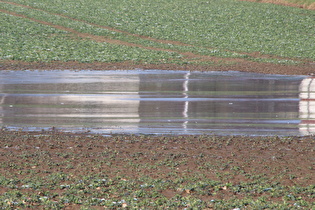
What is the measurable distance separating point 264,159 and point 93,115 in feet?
17.8

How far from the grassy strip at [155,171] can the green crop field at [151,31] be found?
50.5 ft

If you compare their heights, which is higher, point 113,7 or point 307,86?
point 113,7

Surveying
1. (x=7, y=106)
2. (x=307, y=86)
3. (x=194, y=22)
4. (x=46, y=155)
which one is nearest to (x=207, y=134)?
(x=46, y=155)

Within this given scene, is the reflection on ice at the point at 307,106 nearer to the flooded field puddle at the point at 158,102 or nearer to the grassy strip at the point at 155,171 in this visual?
the flooded field puddle at the point at 158,102

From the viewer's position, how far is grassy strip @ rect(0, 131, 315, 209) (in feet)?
23.6

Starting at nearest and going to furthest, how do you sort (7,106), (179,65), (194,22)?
(7,106), (179,65), (194,22)

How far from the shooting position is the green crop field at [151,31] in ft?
90.6

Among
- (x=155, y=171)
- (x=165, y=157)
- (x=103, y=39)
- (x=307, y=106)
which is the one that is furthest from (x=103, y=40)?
(x=155, y=171)

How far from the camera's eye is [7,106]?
14242 millimetres

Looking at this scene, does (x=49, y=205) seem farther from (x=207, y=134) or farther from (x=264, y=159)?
(x=207, y=134)

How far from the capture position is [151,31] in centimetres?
3622

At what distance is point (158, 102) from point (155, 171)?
6.58 meters

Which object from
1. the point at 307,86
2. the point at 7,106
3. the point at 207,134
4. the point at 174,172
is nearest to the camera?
the point at 174,172

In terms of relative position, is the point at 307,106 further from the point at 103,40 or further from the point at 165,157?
the point at 103,40
